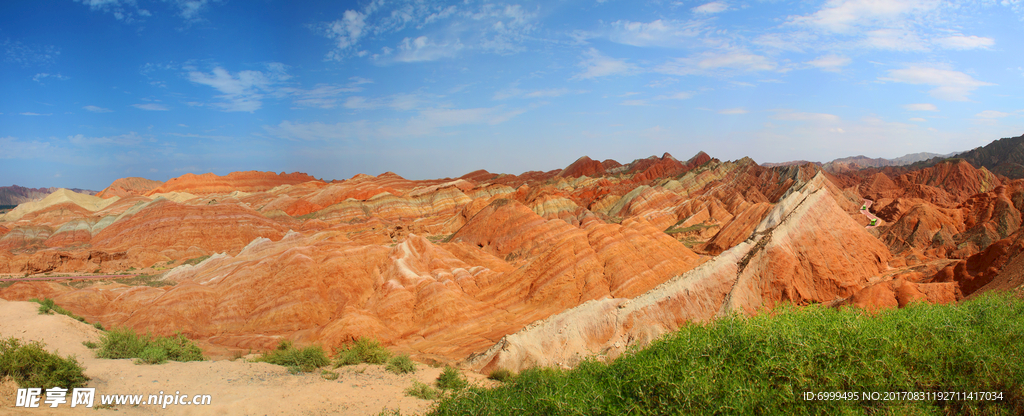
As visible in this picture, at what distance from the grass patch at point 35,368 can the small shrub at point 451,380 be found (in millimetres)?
7919

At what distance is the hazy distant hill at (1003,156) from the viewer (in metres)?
83.8

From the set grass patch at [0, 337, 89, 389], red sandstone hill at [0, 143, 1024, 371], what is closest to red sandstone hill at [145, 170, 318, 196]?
red sandstone hill at [0, 143, 1024, 371]

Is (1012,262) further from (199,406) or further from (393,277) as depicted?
→ (393,277)

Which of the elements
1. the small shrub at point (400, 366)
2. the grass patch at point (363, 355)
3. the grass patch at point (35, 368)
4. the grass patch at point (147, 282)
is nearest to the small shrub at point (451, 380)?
the small shrub at point (400, 366)

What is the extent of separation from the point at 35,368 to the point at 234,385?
3587 mm

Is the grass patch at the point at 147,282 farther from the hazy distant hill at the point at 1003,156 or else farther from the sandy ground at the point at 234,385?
the hazy distant hill at the point at 1003,156

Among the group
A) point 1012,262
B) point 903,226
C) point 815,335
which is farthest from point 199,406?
point 903,226

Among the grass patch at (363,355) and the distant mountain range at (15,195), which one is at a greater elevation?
the distant mountain range at (15,195)

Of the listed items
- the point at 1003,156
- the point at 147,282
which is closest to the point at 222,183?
the point at 147,282

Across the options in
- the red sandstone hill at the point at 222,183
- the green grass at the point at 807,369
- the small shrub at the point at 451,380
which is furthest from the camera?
the red sandstone hill at the point at 222,183

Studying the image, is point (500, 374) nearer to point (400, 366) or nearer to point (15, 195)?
point (400, 366)

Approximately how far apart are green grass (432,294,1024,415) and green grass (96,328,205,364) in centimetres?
929

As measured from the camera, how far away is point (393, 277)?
27.2 m

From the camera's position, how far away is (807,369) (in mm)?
6988
